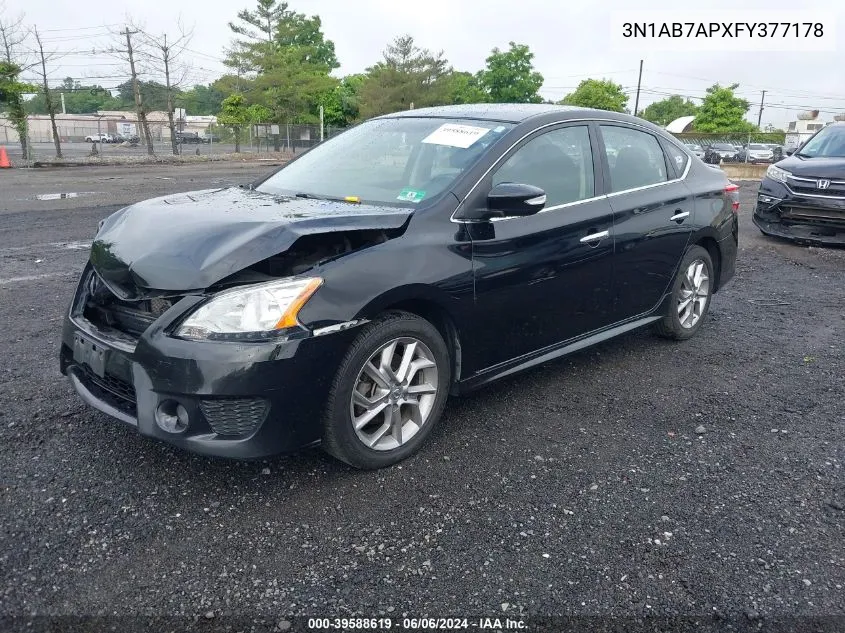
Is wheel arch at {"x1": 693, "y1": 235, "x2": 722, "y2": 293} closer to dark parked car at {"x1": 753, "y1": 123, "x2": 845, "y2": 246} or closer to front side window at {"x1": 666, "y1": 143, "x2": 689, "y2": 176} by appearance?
front side window at {"x1": 666, "y1": 143, "x2": 689, "y2": 176}

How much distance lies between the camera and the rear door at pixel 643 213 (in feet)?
14.5

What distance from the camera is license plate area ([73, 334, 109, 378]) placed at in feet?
10.1

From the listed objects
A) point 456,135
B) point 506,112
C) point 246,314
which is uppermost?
point 506,112

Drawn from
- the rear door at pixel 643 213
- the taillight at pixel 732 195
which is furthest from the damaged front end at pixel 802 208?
the rear door at pixel 643 213

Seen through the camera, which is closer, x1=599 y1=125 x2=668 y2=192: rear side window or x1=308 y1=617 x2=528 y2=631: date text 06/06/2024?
x1=308 y1=617 x2=528 y2=631: date text 06/06/2024

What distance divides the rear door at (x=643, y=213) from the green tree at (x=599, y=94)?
6875cm

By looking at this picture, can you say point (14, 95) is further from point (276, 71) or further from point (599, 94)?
point (599, 94)

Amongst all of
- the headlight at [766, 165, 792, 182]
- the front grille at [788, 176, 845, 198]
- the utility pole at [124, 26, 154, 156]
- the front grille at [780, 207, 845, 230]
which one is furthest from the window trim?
the utility pole at [124, 26, 154, 156]

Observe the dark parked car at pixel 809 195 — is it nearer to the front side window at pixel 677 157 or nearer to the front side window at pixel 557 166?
the front side window at pixel 677 157

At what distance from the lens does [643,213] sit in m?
4.55

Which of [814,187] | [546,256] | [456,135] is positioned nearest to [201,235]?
[456,135]

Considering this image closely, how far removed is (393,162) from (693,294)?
2.63 m

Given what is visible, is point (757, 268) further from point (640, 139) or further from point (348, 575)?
point (348, 575)

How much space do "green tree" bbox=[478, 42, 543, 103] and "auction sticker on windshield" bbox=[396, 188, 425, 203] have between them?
226 ft
